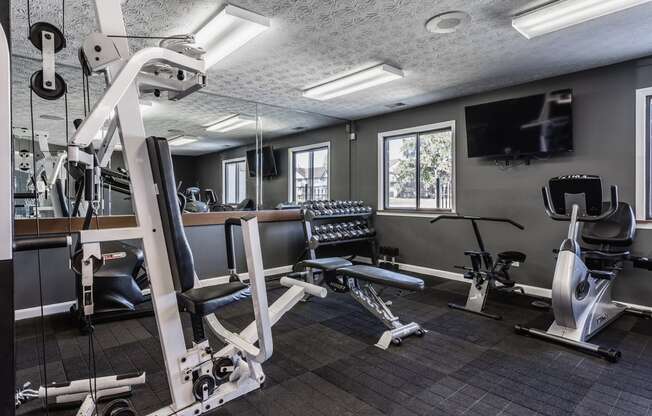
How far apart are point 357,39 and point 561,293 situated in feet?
8.78

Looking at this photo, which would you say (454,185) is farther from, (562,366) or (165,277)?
(165,277)

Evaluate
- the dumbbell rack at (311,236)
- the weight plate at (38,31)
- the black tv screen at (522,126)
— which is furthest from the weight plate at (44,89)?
the black tv screen at (522,126)

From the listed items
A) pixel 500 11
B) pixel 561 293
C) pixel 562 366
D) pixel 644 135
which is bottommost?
pixel 562 366

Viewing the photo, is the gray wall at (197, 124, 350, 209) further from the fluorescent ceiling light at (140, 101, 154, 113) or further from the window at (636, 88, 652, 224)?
the window at (636, 88, 652, 224)

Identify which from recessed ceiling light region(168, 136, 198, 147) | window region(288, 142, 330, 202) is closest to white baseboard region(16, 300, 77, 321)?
recessed ceiling light region(168, 136, 198, 147)

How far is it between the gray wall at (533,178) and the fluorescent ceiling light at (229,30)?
10.6 ft

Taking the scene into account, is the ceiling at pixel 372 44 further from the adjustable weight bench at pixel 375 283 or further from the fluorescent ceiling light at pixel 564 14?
the adjustable weight bench at pixel 375 283

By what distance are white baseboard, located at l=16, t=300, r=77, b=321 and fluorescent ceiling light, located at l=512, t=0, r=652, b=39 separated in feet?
15.9

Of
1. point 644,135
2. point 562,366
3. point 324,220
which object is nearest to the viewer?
point 562,366

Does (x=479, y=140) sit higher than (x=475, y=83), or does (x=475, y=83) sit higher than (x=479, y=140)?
(x=475, y=83)

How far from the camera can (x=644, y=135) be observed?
3.56 metres

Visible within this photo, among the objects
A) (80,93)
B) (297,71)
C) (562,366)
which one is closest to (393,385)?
(562,366)

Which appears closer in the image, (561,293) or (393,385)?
(393,385)

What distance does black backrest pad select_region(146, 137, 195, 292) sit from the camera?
1.67 meters
